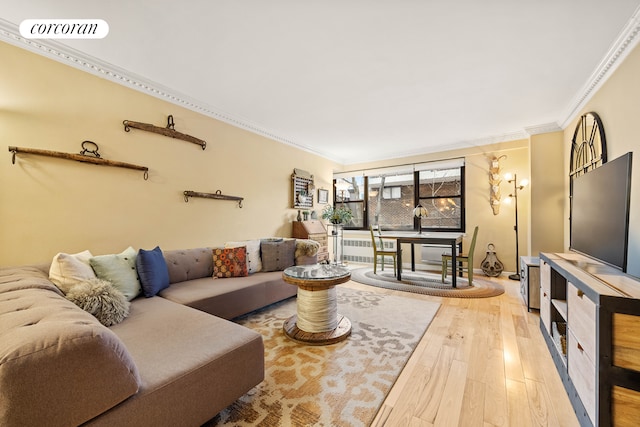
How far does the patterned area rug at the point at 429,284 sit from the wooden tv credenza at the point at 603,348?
198 centimetres

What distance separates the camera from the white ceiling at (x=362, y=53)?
5.95 feet

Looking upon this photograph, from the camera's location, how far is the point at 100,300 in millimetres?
1664

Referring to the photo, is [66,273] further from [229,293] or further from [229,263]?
[229,263]

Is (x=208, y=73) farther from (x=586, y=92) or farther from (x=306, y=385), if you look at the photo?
(x=586, y=92)

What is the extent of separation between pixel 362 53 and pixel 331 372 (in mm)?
2688

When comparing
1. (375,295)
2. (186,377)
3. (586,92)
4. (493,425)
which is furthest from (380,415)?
(586,92)

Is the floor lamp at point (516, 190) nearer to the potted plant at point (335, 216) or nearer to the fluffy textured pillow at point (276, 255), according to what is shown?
the potted plant at point (335, 216)

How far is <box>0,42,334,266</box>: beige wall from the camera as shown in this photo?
2.06 m

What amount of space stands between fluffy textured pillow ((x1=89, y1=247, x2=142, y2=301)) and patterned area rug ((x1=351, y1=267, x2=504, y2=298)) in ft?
10.4

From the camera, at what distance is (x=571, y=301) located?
1610 millimetres

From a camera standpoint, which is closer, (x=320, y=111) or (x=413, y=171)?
(x=320, y=111)

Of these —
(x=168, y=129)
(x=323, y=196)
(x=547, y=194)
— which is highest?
(x=168, y=129)

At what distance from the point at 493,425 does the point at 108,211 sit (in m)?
3.51

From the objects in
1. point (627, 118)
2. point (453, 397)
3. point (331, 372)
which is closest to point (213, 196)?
point (331, 372)
